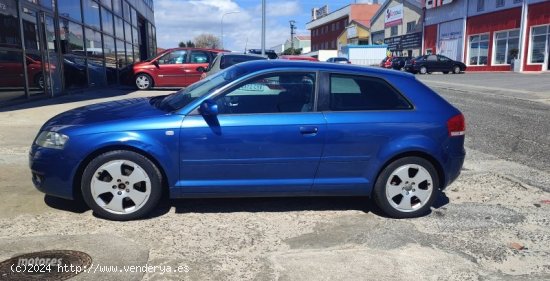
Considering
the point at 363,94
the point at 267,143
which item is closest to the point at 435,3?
the point at 363,94

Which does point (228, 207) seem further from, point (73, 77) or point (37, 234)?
point (73, 77)

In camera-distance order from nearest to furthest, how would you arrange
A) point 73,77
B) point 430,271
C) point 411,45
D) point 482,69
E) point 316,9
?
1. point 430,271
2. point 73,77
3. point 482,69
4. point 411,45
5. point 316,9

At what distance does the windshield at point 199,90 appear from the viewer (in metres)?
4.54

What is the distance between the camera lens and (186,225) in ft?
14.3

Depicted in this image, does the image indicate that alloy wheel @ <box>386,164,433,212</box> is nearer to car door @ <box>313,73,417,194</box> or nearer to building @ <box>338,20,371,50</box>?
car door @ <box>313,73,417,194</box>

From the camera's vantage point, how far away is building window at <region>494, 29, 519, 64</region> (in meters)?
34.9

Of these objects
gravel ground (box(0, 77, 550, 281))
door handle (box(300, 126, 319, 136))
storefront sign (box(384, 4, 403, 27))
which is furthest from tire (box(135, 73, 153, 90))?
storefront sign (box(384, 4, 403, 27))

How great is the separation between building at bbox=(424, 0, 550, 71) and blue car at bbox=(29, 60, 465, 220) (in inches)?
1285

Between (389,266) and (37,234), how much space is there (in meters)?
2.93

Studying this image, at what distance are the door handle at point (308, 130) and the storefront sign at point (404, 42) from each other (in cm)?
4866

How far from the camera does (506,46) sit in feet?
118

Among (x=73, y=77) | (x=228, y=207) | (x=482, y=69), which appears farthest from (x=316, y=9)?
(x=228, y=207)

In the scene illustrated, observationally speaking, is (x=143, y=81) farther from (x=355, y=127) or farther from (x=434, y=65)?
(x=434, y=65)

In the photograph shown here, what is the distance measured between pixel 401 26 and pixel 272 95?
54.3 meters
